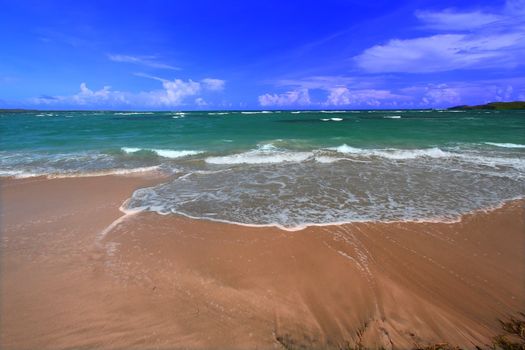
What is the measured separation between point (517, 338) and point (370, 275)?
1698 mm

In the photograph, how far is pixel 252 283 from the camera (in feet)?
13.6

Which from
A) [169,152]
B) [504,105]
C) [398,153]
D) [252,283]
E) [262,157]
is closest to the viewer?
[252,283]

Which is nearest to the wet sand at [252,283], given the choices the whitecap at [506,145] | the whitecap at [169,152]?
the whitecap at [169,152]

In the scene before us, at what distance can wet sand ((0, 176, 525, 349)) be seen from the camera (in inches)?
129

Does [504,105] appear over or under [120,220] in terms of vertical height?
over

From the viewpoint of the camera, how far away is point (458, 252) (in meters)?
5.06

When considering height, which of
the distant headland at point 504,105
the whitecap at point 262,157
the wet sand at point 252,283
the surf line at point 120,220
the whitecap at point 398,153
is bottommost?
the wet sand at point 252,283

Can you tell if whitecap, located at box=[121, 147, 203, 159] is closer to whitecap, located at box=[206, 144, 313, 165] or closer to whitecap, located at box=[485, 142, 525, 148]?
whitecap, located at box=[206, 144, 313, 165]

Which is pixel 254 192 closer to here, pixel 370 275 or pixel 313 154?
pixel 370 275

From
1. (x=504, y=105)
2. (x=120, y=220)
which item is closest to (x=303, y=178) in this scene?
(x=120, y=220)

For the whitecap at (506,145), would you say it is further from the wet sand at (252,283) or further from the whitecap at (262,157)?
the wet sand at (252,283)

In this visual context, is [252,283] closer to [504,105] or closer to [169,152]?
[169,152]

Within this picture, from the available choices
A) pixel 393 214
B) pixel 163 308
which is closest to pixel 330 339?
pixel 163 308

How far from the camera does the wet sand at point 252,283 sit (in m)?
3.27
